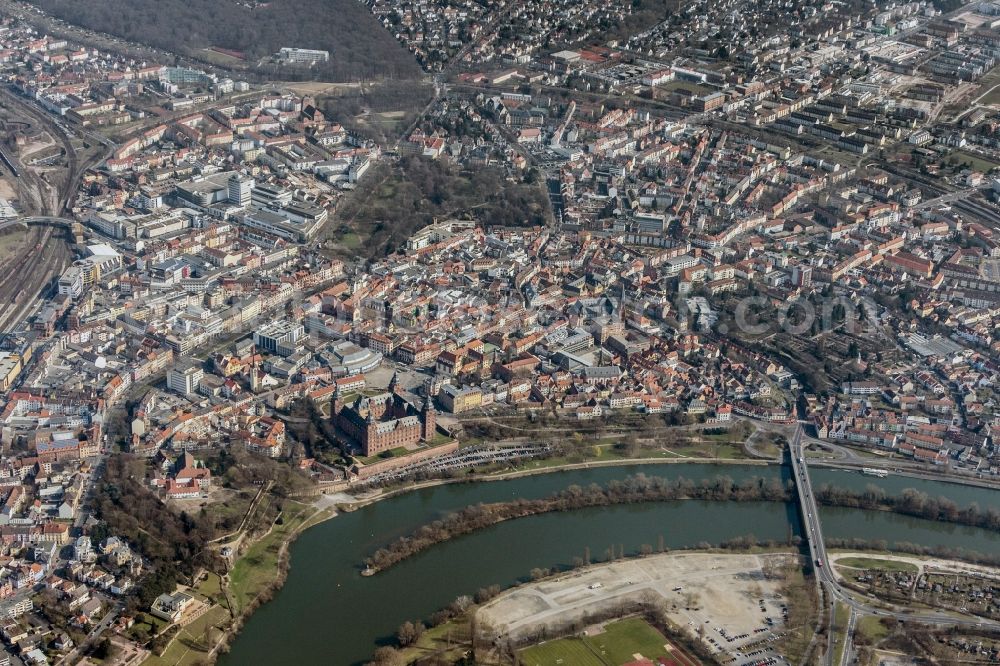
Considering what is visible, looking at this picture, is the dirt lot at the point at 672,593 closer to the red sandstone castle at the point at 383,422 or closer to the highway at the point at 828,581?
the highway at the point at 828,581

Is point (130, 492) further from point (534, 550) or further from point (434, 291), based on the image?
point (434, 291)

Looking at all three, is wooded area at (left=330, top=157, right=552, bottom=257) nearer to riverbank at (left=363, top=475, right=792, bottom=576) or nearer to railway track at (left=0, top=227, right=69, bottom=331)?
railway track at (left=0, top=227, right=69, bottom=331)

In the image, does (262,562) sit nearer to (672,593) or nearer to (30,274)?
(672,593)

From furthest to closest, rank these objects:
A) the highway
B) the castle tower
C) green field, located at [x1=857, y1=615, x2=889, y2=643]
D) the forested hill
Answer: the forested hill
the castle tower
the highway
green field, located at [x1=857, y1=615, x2=889, y2=643]

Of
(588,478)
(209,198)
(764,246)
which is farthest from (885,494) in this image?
(209,198)

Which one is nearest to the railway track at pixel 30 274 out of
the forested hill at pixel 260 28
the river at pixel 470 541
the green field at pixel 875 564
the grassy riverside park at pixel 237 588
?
the grassy riverside park at pixel 237 588

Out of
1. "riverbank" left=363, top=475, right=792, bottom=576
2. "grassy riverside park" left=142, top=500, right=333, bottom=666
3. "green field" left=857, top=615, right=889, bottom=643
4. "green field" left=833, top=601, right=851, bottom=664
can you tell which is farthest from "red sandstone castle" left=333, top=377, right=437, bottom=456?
"green field" left=857, top=615, right=889, bottom=643
